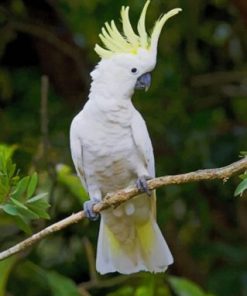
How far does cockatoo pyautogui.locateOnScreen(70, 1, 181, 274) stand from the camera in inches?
87.2

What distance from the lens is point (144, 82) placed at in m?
2.24

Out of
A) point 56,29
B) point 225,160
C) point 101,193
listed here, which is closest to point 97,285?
point 101,193

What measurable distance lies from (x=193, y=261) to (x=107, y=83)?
1239mm

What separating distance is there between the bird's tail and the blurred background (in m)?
0.60

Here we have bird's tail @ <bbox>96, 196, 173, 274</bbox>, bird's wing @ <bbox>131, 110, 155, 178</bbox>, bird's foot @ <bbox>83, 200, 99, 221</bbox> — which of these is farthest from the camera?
bird's tail @ <bbox>96, 196, 173, 274</bbox>

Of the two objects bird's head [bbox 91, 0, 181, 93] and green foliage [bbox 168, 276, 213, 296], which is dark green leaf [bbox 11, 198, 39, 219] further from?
green foliage [bbox 168, 276, 213, 296]

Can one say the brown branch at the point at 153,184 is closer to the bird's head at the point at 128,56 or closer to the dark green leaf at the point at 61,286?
the bird's head at the point at 128,56

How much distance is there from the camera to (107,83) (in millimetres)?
2258

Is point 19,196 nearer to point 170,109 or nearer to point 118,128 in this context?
point 118,128

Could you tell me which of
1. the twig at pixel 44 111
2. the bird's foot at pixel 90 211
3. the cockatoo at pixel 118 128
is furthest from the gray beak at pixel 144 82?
the twig at pixel 44 111

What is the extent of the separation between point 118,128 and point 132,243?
320 mm

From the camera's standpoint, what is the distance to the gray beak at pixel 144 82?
223cm

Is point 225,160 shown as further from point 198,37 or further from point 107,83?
point 107,83

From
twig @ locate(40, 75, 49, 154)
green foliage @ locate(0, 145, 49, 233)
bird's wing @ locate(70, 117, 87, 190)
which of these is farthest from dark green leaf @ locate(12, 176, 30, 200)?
twig @ locate(40, 75, 49, 154)
